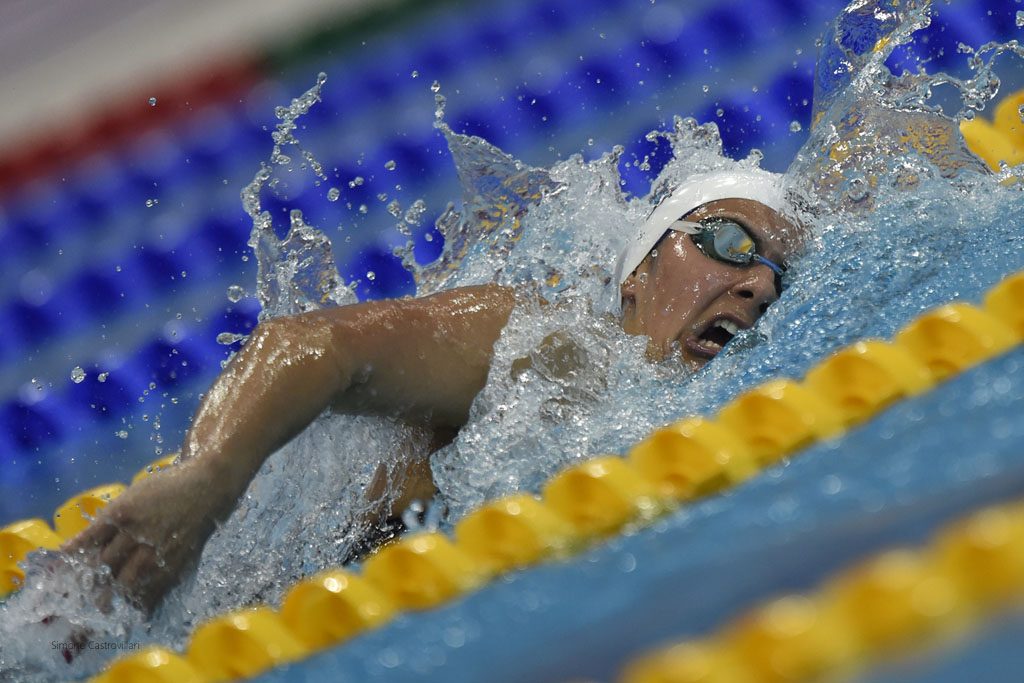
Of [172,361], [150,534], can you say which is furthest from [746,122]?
[150,534]

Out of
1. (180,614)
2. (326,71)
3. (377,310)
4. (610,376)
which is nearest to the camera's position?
(180,614)

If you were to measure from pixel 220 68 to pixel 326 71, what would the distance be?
0.41 m

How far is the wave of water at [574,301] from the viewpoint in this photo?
1878 mm

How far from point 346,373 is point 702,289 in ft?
2.47

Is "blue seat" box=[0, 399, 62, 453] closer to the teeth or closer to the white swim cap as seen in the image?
the white swim cap

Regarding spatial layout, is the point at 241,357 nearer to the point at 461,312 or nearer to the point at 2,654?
the point at 461,312

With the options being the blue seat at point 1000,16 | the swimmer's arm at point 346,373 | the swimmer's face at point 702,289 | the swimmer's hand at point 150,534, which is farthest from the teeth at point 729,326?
the blue seat at point 1000,16

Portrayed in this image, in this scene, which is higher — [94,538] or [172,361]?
[172,361]

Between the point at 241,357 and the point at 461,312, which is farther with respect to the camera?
the point at 461,312

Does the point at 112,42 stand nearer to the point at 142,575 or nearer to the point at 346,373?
the point at 346,373

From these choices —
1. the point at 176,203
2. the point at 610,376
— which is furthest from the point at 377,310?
the point at 176,203

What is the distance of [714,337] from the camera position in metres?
2.21

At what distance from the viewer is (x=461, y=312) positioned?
6.41ft

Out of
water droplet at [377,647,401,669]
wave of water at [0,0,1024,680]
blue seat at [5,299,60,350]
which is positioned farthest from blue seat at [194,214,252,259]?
water droplet at [377,647,401,669]
